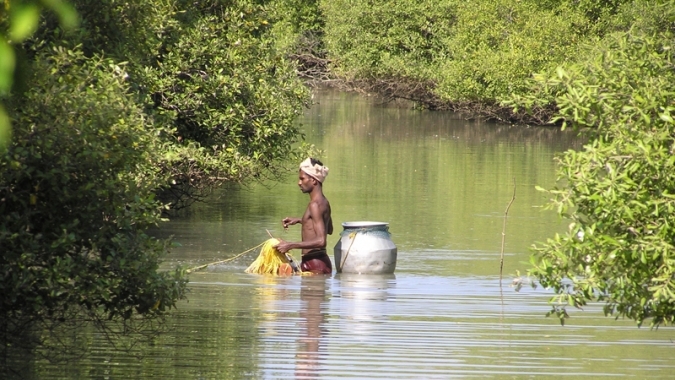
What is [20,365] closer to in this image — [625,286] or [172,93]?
→ [625,286]

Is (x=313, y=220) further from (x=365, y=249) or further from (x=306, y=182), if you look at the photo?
(x=365, y=249)

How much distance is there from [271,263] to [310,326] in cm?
295

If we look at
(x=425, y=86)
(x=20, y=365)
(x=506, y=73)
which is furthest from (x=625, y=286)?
(x=425, y=86)

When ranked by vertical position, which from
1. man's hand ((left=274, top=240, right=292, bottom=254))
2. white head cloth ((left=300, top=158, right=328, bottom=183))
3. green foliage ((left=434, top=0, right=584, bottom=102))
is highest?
green foliage ((left=434, top=0, right=584, bottom=102))

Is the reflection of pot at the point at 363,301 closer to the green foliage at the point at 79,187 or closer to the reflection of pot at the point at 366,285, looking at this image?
the reflection of pot at the point at 366,285

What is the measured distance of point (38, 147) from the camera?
6.80m

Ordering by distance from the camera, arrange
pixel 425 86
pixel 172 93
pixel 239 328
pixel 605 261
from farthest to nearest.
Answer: pixel 425 86 → pixel 172 93 → pixel 239 328 → pixel 605 261

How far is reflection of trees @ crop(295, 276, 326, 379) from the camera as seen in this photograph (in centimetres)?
781

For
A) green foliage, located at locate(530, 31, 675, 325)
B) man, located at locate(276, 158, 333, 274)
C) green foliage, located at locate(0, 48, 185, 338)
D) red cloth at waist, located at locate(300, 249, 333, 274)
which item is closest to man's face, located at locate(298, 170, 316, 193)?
man, located at locate(276, 158, 333, 274)

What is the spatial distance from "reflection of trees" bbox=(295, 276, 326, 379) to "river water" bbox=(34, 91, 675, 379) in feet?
0.05

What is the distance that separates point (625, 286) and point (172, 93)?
10.4 metres

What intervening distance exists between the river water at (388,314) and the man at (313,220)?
0.26 metres

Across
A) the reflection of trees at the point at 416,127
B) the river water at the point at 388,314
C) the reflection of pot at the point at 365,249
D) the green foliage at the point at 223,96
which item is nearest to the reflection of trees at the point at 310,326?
the river water at the point at 388,314

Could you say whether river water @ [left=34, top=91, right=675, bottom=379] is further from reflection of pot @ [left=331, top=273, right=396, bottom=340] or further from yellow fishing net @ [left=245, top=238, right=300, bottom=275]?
yellow fishing net @ [left=245, top=238, right=300, bottom=275]
